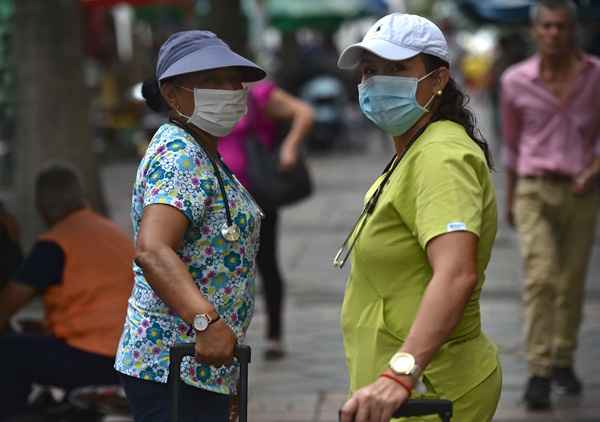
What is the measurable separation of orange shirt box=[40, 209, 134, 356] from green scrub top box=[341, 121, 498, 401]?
265cm

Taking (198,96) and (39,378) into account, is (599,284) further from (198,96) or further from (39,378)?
(198,96)

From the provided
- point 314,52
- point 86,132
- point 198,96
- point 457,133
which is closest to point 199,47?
point 198,96

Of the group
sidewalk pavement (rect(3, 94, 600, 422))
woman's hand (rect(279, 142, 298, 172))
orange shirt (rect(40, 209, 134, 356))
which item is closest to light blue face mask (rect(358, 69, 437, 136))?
orange shirt (rect(40, 209, 134, 356))

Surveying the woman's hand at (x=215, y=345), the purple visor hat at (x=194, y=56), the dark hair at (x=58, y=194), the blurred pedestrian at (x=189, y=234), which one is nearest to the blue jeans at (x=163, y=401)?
the blurred pedestrian at (x=189, y=234)

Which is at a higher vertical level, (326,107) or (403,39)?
(403,39)

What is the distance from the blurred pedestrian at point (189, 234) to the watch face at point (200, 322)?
0.06m

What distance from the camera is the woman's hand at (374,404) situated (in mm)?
2971

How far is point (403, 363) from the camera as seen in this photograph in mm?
3107

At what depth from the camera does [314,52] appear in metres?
29.6

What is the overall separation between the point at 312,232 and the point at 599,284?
4236 millimetres

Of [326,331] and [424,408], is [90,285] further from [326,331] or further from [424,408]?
[326,331]

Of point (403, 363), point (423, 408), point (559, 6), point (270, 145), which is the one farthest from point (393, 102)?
point (270, 145)

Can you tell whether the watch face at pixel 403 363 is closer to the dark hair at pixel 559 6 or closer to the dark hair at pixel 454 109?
the dark hair at pixel 454 109

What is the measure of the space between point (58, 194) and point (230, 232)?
8.40ft
